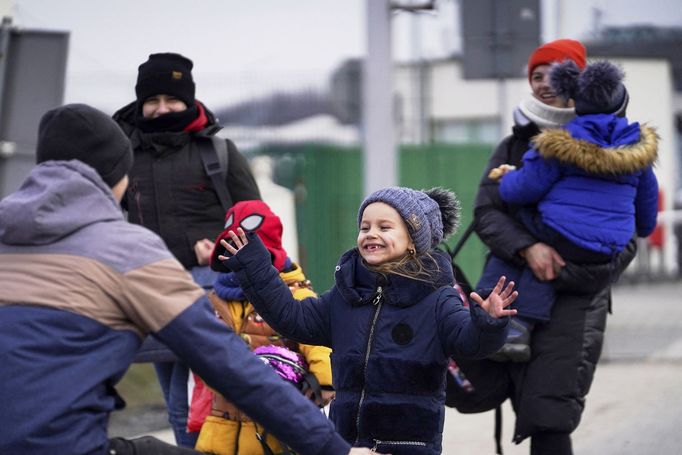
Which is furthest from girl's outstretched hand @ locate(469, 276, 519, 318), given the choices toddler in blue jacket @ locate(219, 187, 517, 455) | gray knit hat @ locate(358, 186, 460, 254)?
gray knit hat @ locate(358, 186, 460, 254)

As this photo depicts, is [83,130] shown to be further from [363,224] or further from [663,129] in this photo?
[663,129]

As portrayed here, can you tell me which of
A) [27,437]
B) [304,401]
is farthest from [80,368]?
[304,401]

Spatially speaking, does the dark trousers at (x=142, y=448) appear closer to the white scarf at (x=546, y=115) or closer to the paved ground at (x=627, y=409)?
the white scarf at (x=546, y=115)

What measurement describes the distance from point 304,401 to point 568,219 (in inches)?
93.1

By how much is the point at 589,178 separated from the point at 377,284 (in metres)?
1.39

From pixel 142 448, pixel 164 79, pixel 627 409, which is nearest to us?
pixel 142 448

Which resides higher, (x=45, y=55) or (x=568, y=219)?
(x=45, y=55)

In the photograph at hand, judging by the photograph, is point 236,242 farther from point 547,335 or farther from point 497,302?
point 547,335

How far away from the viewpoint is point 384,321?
14.4ft

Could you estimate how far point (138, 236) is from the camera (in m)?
3.27

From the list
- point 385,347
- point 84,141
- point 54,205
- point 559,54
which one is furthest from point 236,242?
point 559,54

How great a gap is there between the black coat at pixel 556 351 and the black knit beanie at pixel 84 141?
8.27ft

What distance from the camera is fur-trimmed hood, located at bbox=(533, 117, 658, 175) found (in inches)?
210

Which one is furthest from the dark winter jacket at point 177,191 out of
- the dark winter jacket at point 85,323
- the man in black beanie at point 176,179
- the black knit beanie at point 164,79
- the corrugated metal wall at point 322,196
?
the corrugated metal wall at point 322,196
